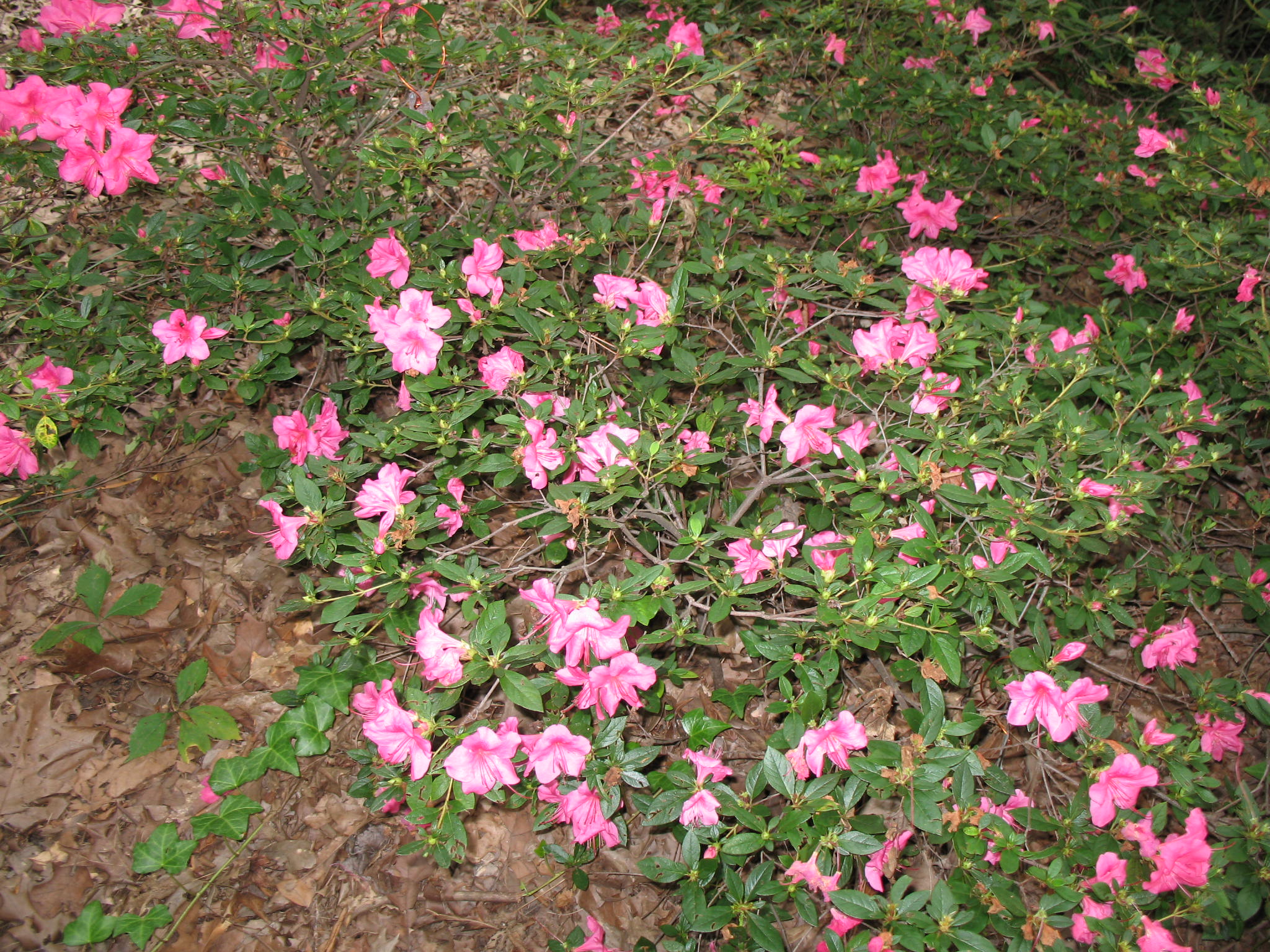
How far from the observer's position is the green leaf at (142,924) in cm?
178

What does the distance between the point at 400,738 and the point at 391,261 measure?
1230 mm

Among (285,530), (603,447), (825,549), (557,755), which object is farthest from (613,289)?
(557,755)

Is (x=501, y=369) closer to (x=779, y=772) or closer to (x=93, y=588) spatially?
(x=779, y=772)

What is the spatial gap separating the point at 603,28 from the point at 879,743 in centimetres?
286

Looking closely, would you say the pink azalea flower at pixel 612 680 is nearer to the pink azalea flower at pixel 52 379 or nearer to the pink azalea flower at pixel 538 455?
the pink azalea flower at pixel 538 455

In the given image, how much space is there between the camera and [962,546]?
6.25 feet

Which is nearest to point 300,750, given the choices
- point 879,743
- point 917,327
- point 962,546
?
point 879,743

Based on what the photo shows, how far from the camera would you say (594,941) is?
1803 millimetres

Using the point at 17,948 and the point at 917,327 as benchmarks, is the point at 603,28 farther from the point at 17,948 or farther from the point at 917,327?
the point at 17,948

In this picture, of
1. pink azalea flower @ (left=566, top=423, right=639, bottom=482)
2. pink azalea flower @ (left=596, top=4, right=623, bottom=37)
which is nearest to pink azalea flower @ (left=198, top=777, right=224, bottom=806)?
pink azalea flower @ (left=566, top=423, right=639, bottom=482)

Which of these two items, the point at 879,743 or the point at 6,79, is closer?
the point at 879,743

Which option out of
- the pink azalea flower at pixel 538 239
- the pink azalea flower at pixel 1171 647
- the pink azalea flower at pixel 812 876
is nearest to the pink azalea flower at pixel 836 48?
the pink azalea flower at pixel 538 239

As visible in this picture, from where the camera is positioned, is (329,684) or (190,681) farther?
(190,681)

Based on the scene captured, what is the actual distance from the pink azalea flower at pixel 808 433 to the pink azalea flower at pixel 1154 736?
3.30 feet
